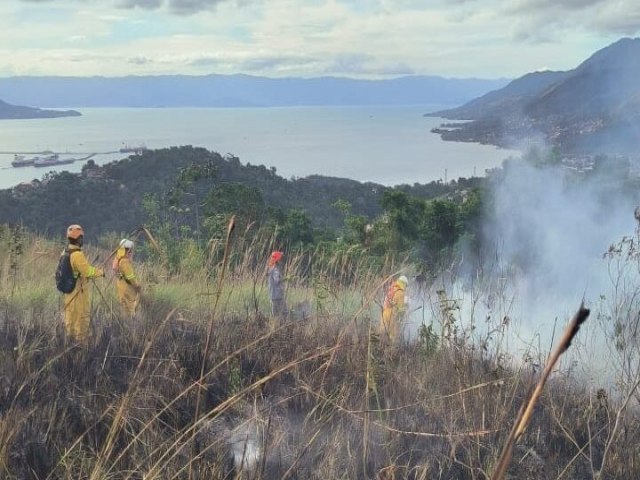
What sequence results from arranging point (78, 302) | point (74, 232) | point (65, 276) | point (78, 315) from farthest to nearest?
point (74, 232), point (65, 276), point (78, 302), point (78, 315)

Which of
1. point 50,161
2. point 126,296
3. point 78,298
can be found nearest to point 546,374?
point 78,298

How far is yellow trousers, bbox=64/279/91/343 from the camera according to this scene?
3176mm

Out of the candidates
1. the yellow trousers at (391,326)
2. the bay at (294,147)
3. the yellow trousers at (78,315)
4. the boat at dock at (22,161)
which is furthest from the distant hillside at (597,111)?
the boat at dock at (22,161)

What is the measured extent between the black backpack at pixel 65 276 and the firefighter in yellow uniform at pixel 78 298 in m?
0.02

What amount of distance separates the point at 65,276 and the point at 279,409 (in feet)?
8.60

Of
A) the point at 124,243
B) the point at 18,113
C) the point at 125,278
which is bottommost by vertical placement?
the point at 125,278

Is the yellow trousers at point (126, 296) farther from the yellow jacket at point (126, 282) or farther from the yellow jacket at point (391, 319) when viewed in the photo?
the yellow jacket at point (391, 319)

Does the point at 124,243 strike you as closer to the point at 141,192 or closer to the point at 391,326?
the point at 391,326

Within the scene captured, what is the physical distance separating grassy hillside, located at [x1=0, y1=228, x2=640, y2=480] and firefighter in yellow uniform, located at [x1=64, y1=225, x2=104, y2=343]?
0.08 meters

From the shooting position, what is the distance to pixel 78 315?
3.79m

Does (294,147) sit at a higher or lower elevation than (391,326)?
lower

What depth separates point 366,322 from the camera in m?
3.75

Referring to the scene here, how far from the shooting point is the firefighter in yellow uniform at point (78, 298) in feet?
10.7

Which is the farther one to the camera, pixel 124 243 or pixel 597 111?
pixel 597 111
